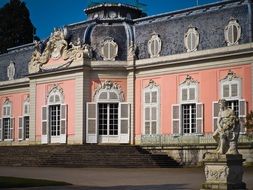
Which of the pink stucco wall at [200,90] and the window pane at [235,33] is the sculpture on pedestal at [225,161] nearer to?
the pink stucco wall at [200,90]

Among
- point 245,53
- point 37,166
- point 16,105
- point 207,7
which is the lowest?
point 37,166

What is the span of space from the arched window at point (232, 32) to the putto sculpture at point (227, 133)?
49.8ft

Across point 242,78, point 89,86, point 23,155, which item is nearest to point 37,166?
point 23,155

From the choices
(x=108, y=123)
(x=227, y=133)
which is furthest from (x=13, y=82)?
(x=227, y=133)

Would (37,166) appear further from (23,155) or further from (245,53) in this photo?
(245,53)

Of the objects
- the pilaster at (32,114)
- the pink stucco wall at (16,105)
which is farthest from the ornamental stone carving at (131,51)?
the pink stucco wall at (16,105)

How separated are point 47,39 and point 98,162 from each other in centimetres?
1221

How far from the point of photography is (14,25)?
52.2 meters

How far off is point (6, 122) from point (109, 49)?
454 inches

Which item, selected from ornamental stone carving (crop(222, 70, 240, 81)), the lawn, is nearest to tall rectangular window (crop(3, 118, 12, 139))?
ornamental stone carving (crop(222, 70, 240, 81))

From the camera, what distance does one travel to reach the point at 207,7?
32.9 metres

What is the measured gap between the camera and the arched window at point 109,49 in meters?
34.9

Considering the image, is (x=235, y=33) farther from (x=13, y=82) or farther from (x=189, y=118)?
(x=13, y=82)

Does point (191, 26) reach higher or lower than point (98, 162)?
higher
